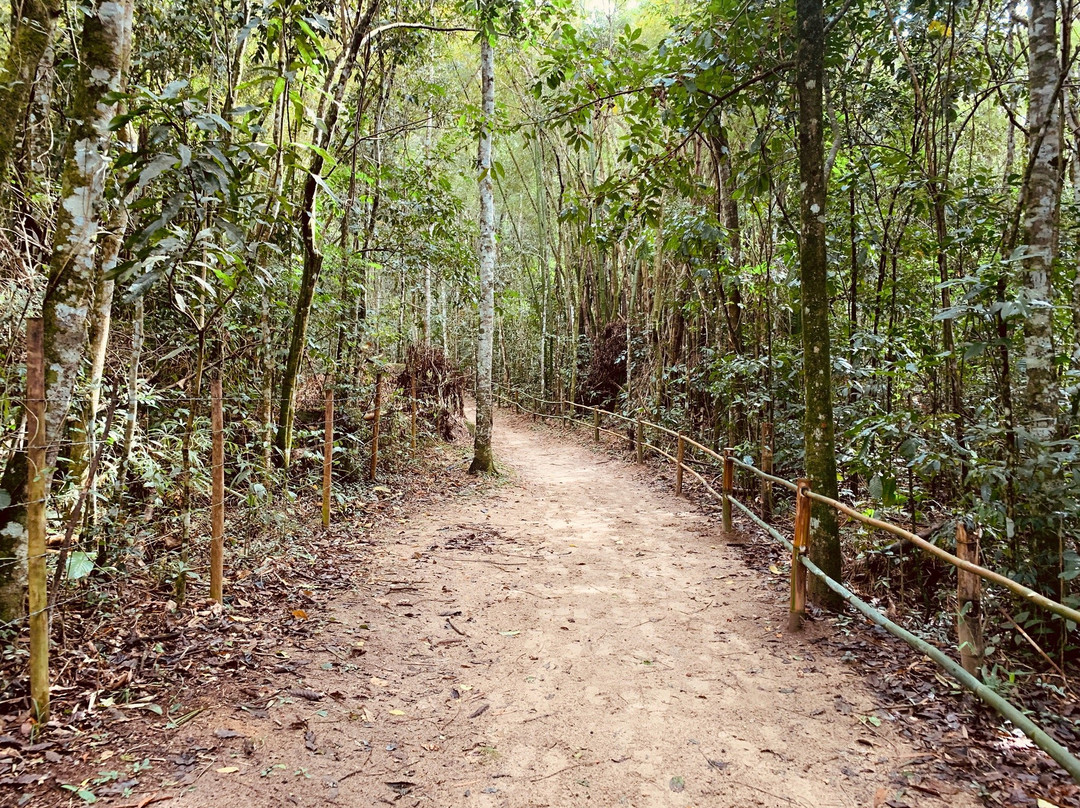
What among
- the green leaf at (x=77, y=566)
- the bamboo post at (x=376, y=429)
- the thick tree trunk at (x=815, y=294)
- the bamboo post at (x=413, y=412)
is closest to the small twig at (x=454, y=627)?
the green leaf at (x=77, y=566)

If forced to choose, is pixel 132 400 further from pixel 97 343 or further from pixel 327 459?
pixel 327 459

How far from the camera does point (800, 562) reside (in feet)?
13.3

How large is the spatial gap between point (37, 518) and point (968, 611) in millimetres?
4140

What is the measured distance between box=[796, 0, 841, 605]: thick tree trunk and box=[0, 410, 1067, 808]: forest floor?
2.24ft

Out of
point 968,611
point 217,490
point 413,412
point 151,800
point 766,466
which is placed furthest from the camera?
point 413,412

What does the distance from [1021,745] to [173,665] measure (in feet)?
13.6

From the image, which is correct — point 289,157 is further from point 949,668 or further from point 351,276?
point 351,276

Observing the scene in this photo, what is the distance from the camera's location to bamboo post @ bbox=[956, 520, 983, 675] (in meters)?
2.82

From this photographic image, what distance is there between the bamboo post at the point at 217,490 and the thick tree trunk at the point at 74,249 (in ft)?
3.20

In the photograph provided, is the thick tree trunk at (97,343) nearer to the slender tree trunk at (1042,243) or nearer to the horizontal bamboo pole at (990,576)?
the horizontal bamboo pole at (990,576)

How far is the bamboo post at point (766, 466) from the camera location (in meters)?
6.09

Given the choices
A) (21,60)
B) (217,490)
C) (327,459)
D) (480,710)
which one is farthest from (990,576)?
(327,459)

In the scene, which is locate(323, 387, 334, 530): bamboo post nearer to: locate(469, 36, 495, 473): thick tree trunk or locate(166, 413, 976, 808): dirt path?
locate(166, 413, 976, 808): dirt path

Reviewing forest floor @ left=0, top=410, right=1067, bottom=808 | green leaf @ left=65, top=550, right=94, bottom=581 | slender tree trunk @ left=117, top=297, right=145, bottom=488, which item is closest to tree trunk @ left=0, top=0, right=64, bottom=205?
slender tree trunk @ left=117, top=297, right=145, bottom=488
